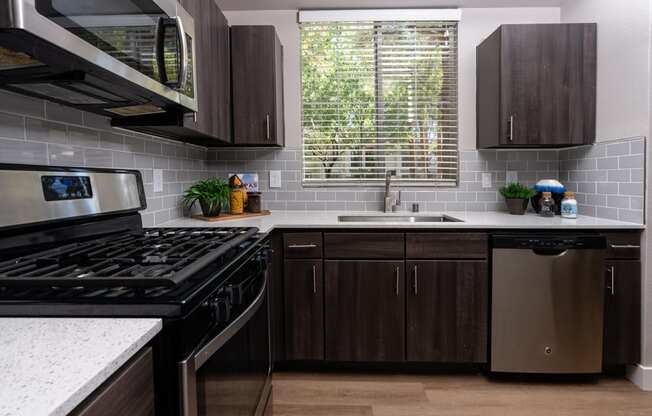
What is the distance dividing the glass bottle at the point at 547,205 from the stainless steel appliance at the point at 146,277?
188 cm

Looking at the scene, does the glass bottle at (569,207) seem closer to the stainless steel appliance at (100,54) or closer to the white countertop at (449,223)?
the white countertop at (449,223)

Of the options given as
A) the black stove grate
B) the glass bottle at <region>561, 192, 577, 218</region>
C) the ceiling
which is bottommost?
the black stove grate

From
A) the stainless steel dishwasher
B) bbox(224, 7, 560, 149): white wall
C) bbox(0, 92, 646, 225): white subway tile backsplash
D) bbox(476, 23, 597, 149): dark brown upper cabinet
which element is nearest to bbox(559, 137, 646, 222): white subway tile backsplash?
bbox(0, 92, 646, 225): white subway tile backsplash

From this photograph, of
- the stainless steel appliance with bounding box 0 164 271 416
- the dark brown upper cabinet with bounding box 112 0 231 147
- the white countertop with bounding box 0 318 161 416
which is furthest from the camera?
the dark brown upper cabinet with bounding box 112 0 231 147

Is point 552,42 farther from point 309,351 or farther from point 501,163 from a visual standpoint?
point 309,351

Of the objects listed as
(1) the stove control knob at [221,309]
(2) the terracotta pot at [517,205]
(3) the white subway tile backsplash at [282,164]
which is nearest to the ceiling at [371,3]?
(3) the white subway tile backsplash at [282,164]

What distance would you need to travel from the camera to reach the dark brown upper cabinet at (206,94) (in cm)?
174

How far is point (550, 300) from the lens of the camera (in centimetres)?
218

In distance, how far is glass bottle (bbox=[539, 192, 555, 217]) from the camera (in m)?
2.54

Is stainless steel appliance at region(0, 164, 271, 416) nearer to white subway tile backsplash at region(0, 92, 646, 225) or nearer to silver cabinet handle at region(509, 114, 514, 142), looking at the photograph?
white subway tile backsplash at region(0, 92, 646, 225)

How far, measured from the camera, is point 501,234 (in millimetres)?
2219

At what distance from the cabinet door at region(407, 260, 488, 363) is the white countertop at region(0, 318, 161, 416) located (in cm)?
177

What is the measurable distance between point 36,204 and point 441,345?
2.03 metres

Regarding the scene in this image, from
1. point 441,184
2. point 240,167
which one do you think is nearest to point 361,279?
point 441,184
